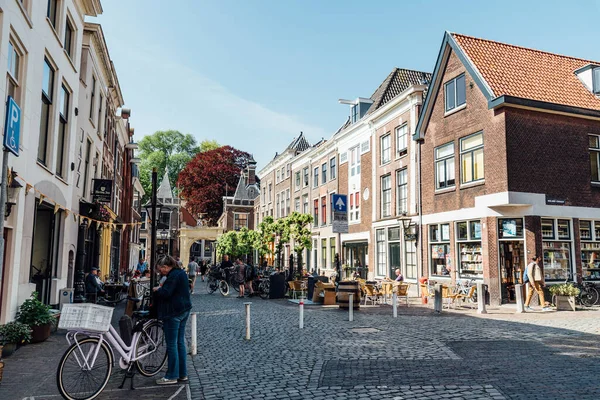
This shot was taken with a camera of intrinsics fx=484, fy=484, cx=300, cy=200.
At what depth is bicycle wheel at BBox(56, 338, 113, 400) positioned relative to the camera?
5.60m

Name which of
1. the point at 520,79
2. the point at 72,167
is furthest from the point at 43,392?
the point at 520,79

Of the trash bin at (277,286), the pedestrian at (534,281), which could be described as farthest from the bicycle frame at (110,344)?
the trash bin at (277,286)

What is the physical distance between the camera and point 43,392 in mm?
6051

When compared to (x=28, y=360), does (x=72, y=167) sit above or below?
above

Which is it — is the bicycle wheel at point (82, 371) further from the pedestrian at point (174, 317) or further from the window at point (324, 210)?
the window at point (324, 210)

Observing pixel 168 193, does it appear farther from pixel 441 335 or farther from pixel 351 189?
pixel 441 335

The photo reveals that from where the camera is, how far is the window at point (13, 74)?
9469 mm

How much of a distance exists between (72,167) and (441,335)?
37.4ft

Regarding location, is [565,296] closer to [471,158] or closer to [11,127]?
[471,158]

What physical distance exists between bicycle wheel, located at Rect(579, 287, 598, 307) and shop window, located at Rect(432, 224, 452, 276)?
15.9ft

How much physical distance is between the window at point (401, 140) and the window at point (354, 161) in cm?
493

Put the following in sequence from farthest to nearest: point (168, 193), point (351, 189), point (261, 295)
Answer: point (168, 193)
point (351, 189)
point (261, 295)

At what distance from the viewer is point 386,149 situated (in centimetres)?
2595

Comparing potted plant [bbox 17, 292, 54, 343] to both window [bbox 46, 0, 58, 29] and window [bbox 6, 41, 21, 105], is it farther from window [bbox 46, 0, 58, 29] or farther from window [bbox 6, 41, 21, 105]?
window [bbox 46, 0, 58, 29]
